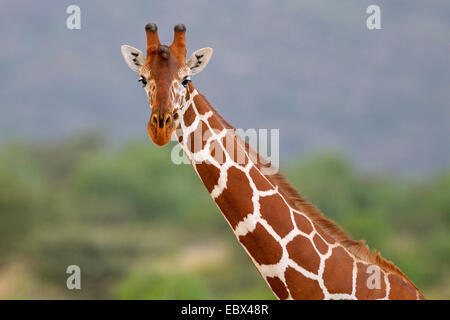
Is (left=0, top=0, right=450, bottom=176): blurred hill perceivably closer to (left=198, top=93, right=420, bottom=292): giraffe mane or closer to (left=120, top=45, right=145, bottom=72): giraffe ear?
(left=198, top=93, right=420, bottom=292): giraffe mane

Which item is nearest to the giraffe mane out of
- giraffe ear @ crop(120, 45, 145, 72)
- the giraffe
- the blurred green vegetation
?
the giraffe

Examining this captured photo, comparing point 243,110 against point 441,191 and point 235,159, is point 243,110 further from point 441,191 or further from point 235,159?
point 235,159

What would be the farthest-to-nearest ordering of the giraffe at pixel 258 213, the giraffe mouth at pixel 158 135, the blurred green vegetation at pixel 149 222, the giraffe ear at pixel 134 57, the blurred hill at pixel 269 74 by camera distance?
the blurred hill at pixel 269 74 < the blurred green vegetation at pixel 149 222 < the giraffe ear at pixel 134 57 < the giraffe at pixel 258 213 < the giraffe mouth at pixel 158 135

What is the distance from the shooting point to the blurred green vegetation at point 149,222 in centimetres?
1972

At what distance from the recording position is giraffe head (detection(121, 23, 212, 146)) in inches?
152

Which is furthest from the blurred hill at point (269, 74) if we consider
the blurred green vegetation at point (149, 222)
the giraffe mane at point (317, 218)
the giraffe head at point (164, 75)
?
the giraffe head at point (164, 75)

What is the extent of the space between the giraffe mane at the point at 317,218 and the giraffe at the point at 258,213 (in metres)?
0.02

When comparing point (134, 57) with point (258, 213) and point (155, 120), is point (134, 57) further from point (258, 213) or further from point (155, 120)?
point (258, 213)

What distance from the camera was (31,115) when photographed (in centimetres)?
4959

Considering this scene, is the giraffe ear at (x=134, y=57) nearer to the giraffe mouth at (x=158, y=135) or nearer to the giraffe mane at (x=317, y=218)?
the giraffe mane at (x=317, y=218)

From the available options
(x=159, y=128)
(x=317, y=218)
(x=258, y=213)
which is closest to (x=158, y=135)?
(x=159, y=128)

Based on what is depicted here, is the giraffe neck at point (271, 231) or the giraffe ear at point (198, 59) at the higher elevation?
the giraffe ear at point (198, 59)

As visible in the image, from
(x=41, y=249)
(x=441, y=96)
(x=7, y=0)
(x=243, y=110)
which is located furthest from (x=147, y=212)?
(x=7, y=0)

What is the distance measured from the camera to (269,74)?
53500mm
